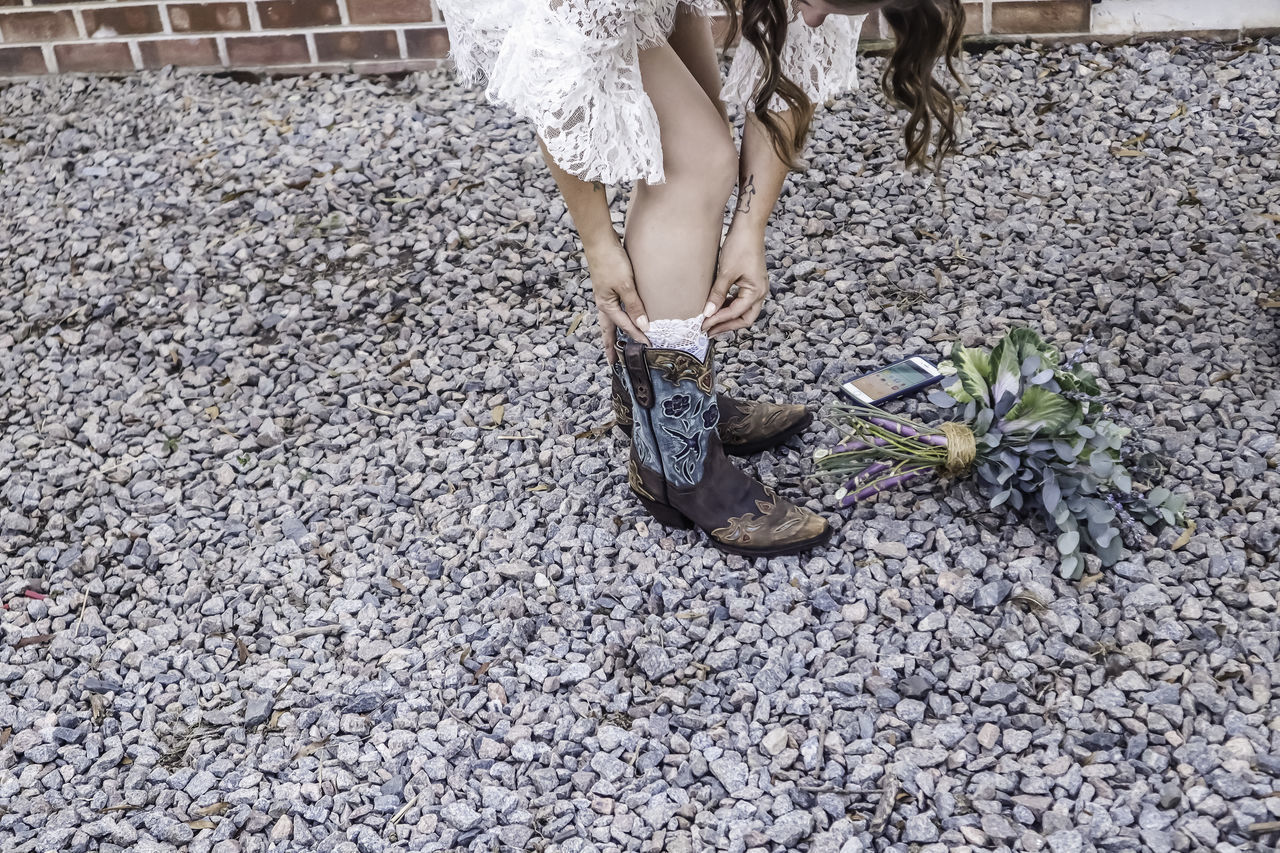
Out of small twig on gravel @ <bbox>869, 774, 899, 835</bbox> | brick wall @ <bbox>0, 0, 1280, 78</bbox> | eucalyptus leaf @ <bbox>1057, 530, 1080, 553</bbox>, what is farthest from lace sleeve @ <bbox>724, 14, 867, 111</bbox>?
brick wall @ <bbox>0, 0, 1280, 78</bbox>

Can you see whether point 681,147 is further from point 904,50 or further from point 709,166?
point 904,50

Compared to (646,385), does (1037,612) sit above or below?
below

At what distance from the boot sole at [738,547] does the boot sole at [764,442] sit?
0.19m

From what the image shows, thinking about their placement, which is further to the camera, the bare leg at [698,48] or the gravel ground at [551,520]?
the bare leg at [698,48]

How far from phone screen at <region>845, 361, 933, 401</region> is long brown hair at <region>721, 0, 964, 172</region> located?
1.90 feet

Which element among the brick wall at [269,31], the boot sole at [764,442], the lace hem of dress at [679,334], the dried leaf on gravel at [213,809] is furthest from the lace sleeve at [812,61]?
the brick wall at [269,31]

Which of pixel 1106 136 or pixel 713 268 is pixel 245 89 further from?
pixel 1106 136

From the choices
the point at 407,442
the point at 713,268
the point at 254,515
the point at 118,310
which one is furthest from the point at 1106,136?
the point at 118,310

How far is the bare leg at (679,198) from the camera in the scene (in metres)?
1.65

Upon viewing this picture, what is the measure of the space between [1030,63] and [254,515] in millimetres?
2259

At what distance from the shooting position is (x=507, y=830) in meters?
1.52

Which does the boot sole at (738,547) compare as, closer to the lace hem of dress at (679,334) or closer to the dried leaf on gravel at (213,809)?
the lace hem of dress at (679,334)

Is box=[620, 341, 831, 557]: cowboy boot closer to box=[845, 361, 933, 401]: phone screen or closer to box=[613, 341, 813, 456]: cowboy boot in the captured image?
box=[613, 341, 813, 456]: cowboy boot

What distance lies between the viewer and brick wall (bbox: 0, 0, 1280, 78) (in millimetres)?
3111
